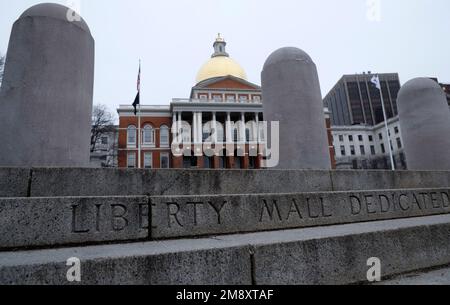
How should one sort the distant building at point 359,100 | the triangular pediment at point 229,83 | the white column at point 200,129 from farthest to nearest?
1. the distant building at point 359,100
2. the triangular pediment at point 229,83
3. the white column at point 200,129

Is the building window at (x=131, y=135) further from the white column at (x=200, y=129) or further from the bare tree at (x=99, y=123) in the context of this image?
the white column at (x=200, y=129)

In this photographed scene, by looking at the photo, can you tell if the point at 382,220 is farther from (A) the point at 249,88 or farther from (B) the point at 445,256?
(A) the point at 249,88

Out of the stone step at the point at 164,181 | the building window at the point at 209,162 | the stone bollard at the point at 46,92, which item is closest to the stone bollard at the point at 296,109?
the stone step at the point at 164,181

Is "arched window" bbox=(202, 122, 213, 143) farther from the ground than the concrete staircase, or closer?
farther from the ground

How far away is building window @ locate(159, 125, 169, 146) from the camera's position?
46.3 meters

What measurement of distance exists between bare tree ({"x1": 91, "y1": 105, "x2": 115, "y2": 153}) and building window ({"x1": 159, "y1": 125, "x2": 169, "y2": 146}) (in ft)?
29.3

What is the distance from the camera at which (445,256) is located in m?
3.53

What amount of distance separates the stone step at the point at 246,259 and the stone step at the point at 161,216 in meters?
0.18

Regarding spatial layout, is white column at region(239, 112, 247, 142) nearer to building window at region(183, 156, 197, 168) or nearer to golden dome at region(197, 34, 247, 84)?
building window at region(183, 156, 197, 168)

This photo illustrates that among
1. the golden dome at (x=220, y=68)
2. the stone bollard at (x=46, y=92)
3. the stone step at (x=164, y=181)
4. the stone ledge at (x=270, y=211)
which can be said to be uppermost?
the golden dome at (x=220, y=68)

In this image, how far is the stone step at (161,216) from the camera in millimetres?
2689

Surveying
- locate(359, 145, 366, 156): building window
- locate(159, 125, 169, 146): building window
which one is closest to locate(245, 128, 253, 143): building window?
locate(159, 125, 169, 146): building window

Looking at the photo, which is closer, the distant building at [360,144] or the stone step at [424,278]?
the stone step at [424,278]

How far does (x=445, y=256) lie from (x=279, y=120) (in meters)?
4.38
